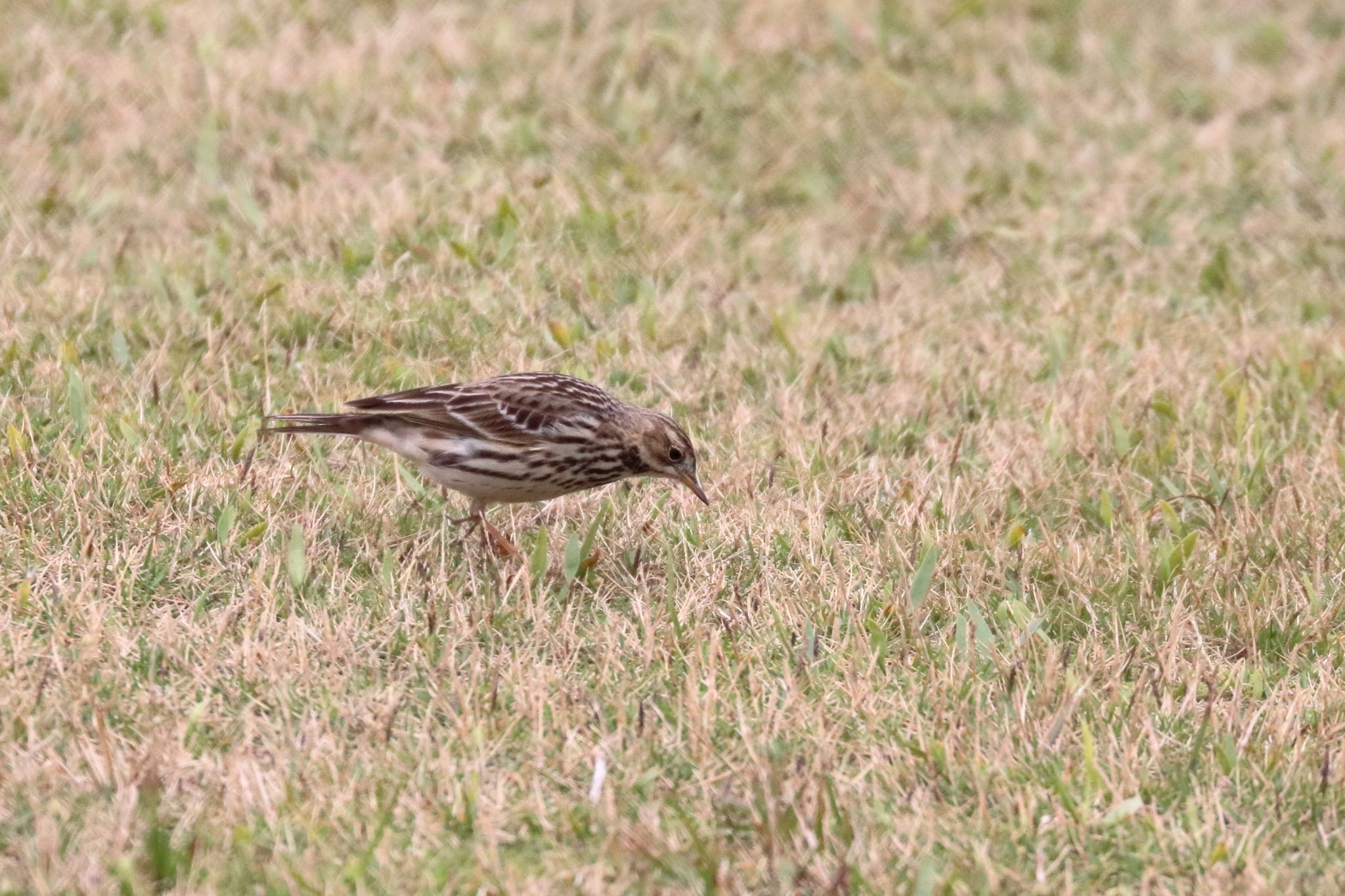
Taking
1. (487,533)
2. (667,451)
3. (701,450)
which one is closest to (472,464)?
(487,533)

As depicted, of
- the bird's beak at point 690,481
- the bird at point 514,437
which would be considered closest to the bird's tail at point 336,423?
the bird at point 514,437

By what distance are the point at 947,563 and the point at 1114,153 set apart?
18.4 ft

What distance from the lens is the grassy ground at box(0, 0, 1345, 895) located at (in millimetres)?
4516

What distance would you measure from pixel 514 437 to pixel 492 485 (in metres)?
0.18

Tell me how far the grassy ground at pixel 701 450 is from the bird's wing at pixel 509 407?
0.36 metres

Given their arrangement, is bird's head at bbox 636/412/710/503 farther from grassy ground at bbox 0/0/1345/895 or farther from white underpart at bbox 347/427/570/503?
white underpart at bbox 347/427/570/503

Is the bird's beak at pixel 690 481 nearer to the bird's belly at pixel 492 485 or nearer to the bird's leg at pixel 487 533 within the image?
the bird's belly at pixel 492 485

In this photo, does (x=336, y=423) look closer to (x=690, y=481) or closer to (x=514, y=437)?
(x=514, y=437)

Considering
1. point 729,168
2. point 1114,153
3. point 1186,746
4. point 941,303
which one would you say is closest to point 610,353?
point 941,303

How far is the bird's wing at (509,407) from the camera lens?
6.17m

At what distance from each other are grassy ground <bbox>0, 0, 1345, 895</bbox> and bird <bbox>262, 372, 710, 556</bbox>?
0.22m

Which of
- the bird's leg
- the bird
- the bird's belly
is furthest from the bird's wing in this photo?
the bird's leg

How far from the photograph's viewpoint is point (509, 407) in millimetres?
6270

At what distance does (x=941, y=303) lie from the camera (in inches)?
353
